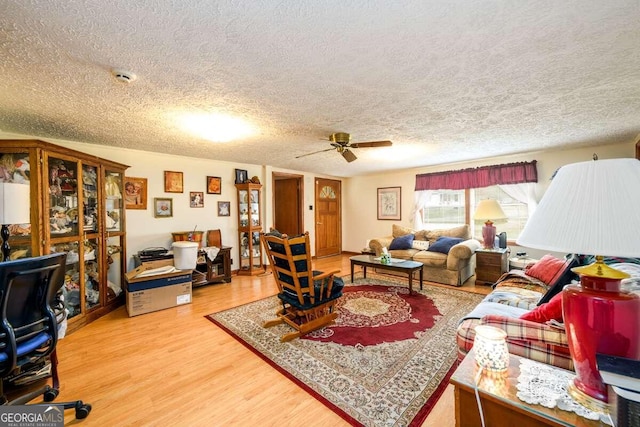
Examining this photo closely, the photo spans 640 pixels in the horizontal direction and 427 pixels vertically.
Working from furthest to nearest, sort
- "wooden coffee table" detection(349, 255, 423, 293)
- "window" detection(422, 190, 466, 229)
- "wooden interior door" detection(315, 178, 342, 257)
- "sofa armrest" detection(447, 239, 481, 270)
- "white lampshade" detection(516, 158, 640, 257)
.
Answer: "wooden interior door" detection(315, 178, 342, 257)
"window" detection(422, 190, 466, 229)
"sofa armrest" detection(447, 239, 481, 270)
"wooden coffee table" detection(349, 255, 423, 293)
"white lampshade" detection(516, 158, 640, 257)

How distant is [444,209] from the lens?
561cm

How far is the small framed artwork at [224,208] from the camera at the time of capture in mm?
4918

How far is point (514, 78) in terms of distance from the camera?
1.88 metres

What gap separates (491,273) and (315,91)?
151 inches

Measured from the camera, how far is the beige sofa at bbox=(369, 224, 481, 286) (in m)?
4.09

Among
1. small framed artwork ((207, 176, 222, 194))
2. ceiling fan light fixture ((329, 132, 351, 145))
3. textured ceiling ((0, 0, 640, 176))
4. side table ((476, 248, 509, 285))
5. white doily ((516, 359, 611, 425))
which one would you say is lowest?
side table ((476, 248, 509, 285))

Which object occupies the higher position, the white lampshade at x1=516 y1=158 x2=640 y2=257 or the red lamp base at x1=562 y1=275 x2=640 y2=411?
the white lampshade at x1=516 y1=158 x2=640 y2=257

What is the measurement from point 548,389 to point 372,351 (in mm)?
1423

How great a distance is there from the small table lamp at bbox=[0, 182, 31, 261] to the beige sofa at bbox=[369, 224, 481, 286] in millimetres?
4652

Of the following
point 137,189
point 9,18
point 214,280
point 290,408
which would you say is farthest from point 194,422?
point 137,189

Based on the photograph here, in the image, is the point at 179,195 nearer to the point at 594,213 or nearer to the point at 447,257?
the point at 447,257

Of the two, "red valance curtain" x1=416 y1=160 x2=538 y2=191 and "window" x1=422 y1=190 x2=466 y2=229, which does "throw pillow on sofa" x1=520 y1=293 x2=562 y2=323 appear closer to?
"red valance curtain" x1=416 y1=160 x2=538 y2=191

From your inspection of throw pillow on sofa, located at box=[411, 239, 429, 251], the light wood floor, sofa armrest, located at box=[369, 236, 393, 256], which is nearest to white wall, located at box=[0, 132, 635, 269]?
throw pillow on sofa, located at box=[411, 239, 429, 251]

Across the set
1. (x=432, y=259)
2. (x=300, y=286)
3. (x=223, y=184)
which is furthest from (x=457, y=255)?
(x=223, y=184)
